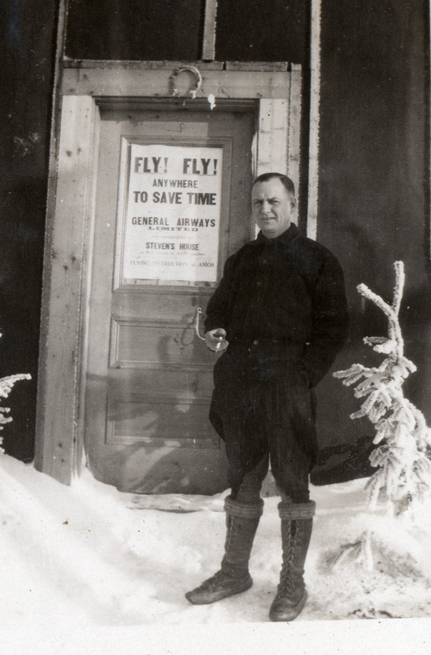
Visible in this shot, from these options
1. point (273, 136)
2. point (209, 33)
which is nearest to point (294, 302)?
point (273, 136)

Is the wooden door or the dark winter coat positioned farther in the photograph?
the wooden door

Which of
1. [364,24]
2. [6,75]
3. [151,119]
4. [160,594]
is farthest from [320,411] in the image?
[6,75]

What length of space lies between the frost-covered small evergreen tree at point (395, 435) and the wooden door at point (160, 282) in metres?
0.91

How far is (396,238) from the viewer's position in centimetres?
301

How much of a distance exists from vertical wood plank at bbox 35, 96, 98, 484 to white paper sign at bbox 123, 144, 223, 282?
30 cm

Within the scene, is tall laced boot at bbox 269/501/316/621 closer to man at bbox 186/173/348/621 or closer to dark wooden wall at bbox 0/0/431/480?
man at bbox 186/173/348/621

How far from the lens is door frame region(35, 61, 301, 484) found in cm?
312

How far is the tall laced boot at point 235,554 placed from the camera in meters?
2.39

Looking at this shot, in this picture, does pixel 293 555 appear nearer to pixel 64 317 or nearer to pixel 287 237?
pixel 287 237

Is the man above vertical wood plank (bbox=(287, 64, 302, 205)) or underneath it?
underneath

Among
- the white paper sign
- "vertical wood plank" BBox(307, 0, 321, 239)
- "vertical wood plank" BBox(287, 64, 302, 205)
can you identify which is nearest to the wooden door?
the white paper sign

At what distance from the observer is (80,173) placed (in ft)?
10.4

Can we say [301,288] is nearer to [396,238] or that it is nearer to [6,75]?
[396,238]

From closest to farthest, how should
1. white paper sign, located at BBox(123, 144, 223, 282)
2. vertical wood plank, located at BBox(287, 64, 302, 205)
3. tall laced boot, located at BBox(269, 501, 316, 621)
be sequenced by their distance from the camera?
tall laced boot, located at BBox(269, 501, 316, 621)
white paper sign, located at BBox(123, 144, 223, 282)
vertical wood plank, located at BBox(287, 64, 302, 205)
